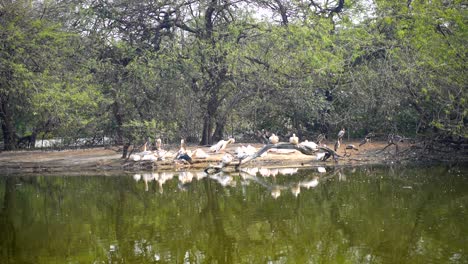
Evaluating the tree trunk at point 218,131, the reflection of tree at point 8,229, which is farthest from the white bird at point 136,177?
the tree trunk at point 218,131

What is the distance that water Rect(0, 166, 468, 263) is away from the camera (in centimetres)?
747

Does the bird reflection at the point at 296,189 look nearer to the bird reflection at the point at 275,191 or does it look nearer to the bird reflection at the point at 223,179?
the bird reflection at the point at 275,191

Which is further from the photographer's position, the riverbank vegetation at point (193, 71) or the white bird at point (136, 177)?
the riverbank vegetation at point (193, 71)

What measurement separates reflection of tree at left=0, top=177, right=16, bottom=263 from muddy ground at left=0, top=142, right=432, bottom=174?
420cm

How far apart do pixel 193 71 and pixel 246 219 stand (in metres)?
12.4

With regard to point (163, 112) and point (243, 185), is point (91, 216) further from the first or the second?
point (163, 112)

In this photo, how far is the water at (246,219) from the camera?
7473mm

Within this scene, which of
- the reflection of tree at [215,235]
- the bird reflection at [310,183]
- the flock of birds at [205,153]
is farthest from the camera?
the flock of birds at [205,153]

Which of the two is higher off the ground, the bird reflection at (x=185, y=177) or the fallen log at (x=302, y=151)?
the fallen log at (x=302, y=151)

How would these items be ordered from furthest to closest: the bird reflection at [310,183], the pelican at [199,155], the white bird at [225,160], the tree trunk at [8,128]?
the tree trunk at [8,128] < the pelican at [199,155] < the white bird at [225,160] < the bird reflection at [310,183]

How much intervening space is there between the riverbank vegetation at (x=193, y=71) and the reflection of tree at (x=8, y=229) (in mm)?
5005

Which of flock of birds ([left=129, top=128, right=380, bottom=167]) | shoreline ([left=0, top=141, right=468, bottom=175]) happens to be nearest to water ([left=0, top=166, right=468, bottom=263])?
flock of birds ([left=129, top=128, right=380, bottom=167])

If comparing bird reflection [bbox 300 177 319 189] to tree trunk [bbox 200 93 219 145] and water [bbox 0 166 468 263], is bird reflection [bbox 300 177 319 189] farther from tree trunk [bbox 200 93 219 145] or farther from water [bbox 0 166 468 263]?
tree trunk [bbox 200 93 219 145]

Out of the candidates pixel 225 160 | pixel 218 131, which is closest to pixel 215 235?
pixel 225 160
